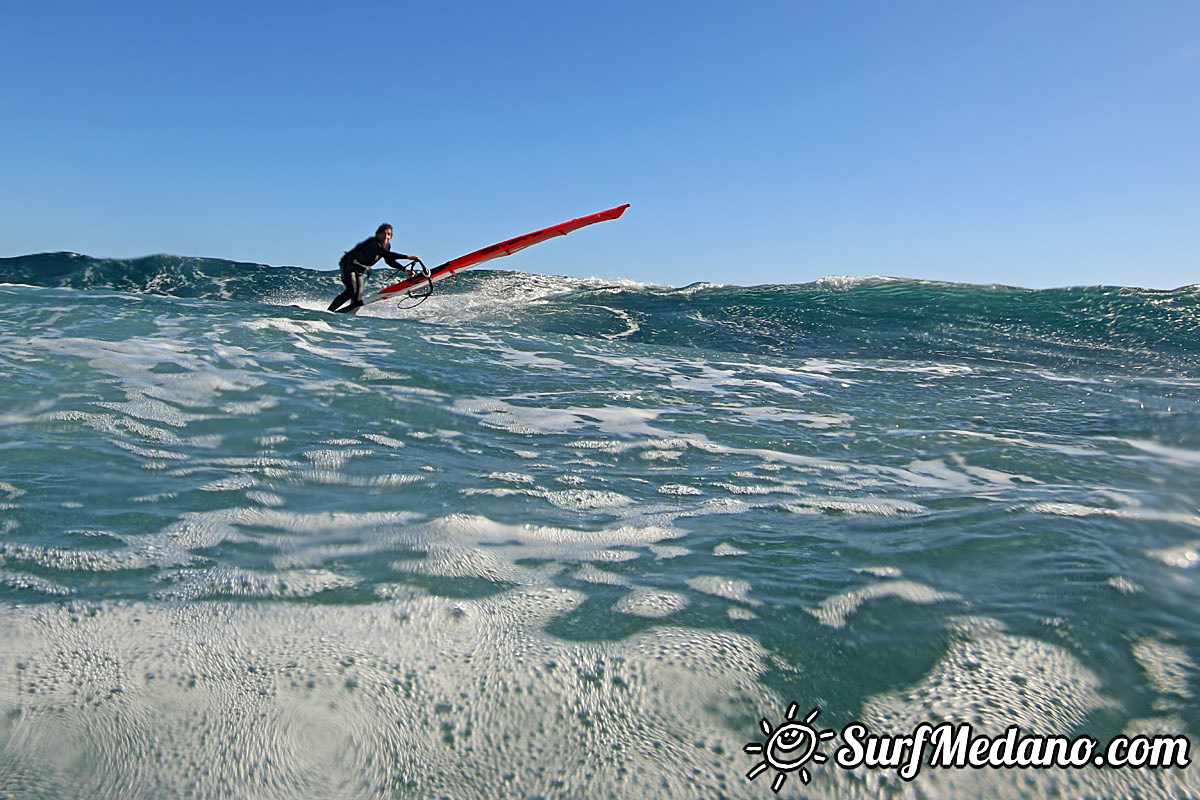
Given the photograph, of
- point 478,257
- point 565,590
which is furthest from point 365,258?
point 565,590

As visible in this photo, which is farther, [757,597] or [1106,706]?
[757,597]

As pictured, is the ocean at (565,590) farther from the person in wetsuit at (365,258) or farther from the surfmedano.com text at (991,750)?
the person in wetsuit at (365,258)

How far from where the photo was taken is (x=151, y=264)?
2000 centimetres

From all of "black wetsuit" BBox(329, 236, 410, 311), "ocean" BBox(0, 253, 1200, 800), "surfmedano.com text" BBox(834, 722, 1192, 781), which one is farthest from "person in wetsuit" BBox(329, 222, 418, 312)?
"surfmedano.com text" BBox(834, 722, 1192, 781)

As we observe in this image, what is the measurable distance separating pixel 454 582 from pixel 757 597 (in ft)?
2.59

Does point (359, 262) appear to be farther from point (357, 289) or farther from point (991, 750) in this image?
point (991, 750)

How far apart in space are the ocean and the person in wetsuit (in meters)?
5.60

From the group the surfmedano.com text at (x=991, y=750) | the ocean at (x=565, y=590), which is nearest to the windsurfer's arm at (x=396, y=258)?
the ocean at (x=565, y=590)

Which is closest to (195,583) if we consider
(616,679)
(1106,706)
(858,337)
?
(616,679)

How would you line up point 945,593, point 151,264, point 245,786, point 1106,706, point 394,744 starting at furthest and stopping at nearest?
point 151,264, point 945,593, point 1106,706, point 394,744, point 245,786

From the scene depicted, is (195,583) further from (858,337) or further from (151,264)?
(151,264)

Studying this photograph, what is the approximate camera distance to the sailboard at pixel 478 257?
36.7 ft

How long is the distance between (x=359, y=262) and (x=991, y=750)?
10.5 meters

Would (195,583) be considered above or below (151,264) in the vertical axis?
below
